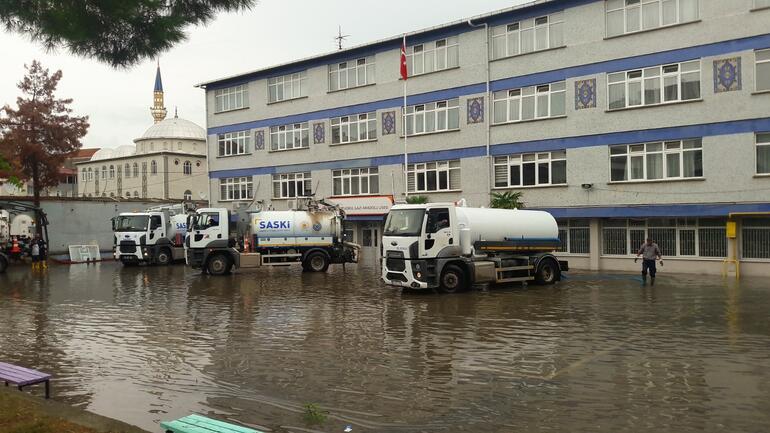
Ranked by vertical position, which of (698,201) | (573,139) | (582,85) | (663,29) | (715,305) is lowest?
(715,305)

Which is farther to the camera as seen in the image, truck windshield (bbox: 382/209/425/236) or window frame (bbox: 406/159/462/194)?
window frame (bbox: 406/159/462/194)

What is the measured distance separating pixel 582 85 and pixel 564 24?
308 cm

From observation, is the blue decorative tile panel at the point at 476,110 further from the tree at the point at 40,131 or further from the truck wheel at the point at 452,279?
the tree at the point at 40,131

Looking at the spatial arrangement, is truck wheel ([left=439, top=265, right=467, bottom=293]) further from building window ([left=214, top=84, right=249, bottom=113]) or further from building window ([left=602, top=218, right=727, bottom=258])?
building window ([left=214, top=84, right=249, bottom=113])

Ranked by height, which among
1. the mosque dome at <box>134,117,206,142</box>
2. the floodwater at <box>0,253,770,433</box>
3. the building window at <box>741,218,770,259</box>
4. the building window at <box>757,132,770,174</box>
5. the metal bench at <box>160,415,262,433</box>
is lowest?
the floodwater at <box>0,253,770,433</box>

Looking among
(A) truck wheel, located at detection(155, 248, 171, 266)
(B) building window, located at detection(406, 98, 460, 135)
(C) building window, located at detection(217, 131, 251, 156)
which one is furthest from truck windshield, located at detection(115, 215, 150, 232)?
(B) building window, located at detection(406, 98, 460, 135)

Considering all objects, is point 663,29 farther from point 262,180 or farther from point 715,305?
point 262,180

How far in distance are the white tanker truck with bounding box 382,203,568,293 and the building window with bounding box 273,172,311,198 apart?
805 inches

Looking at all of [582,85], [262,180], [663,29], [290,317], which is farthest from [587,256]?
[262,180]

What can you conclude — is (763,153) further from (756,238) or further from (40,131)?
(40,131)

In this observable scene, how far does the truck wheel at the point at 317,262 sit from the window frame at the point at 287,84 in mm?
15048

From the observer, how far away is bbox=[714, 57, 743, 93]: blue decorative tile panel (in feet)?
82.2

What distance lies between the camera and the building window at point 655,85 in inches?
1038

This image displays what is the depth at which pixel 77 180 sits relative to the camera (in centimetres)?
10206
